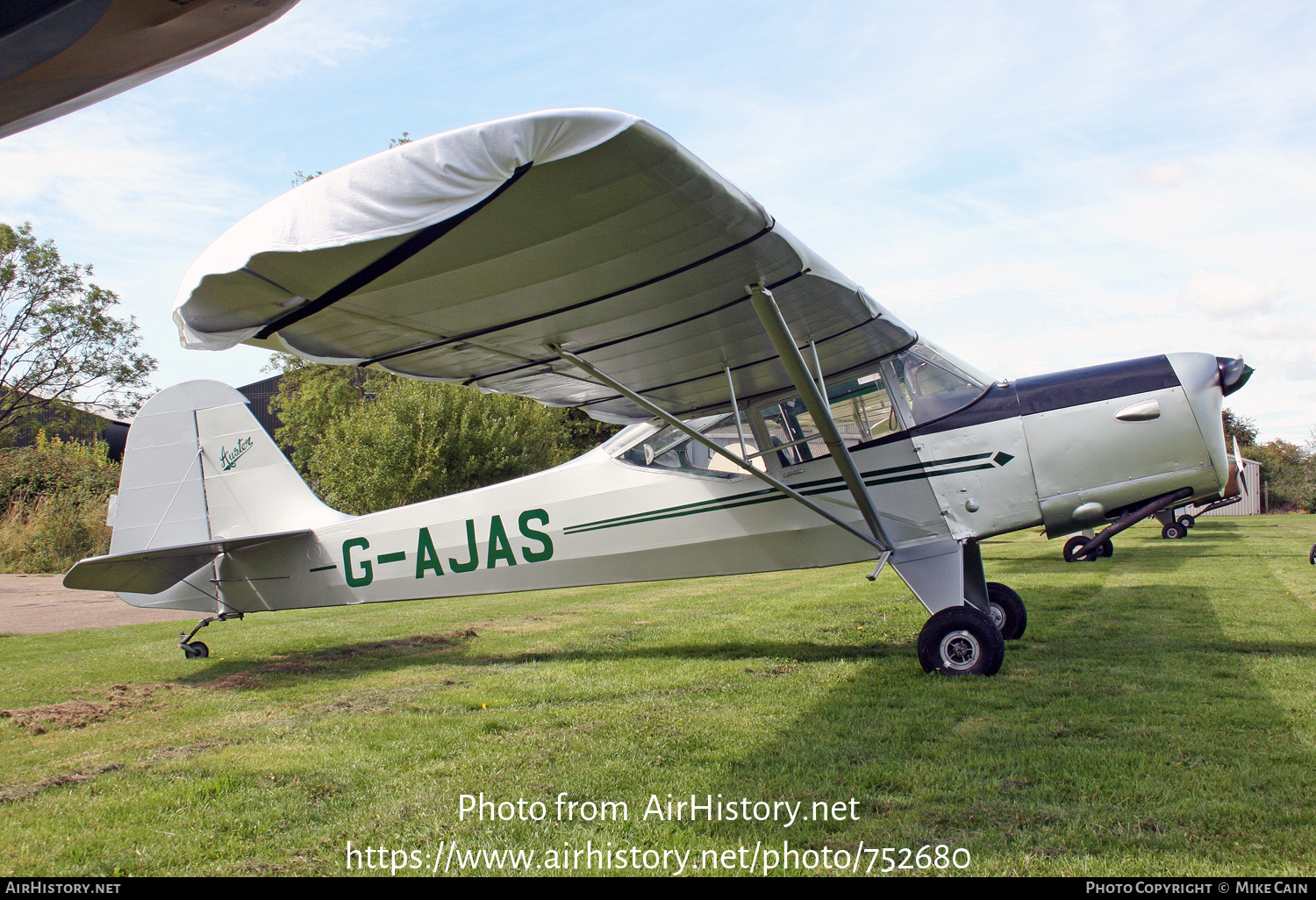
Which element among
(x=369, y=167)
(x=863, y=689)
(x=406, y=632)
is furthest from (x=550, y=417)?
(x=369, y=167)

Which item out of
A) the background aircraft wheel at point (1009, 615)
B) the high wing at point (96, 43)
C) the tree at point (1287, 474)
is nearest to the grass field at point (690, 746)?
the background aircraft wheel at point (1009, 615)

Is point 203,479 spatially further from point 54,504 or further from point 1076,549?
point 54,504

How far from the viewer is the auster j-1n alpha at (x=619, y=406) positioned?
2652 mm

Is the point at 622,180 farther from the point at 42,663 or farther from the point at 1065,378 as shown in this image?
the point at 42,663

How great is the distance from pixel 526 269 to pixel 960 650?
3.51m

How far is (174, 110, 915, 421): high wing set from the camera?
243cm

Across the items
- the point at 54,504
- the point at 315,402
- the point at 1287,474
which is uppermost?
the point at 315,402

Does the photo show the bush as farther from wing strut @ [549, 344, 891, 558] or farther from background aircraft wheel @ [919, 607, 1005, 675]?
background aircraft wheel @ [919, 607, 1005, 675]

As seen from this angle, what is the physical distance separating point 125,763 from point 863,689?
3.90 metres

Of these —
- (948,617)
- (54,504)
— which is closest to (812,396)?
(948,617)

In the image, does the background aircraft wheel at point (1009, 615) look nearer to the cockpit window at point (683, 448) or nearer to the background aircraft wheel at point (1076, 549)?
the cockpit window at point (683, 448)

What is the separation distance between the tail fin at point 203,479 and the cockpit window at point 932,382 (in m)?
4.85

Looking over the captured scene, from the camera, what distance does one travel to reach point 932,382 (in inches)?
224
